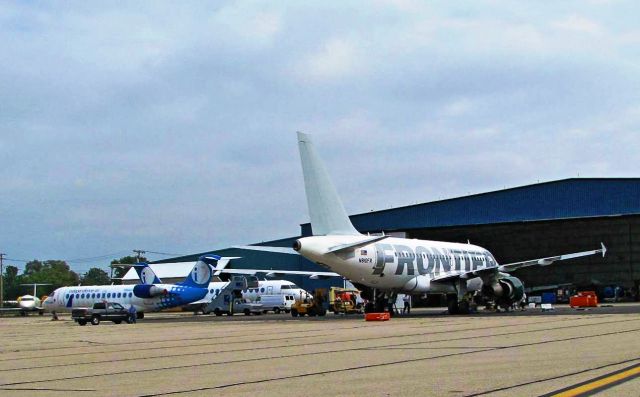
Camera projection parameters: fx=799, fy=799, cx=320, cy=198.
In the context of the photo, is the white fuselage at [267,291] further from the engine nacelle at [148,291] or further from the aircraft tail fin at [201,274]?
the engine nacelle at [148,291]

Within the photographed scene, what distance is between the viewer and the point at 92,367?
16859mm

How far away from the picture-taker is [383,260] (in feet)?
134

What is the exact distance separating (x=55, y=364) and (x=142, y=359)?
192 centimetres

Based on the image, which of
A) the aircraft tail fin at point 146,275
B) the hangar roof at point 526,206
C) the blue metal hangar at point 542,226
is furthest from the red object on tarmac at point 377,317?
the hangar roof at point 526,206

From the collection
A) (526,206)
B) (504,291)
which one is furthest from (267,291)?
(504,291)

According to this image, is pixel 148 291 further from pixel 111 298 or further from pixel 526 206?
pixel 526 206

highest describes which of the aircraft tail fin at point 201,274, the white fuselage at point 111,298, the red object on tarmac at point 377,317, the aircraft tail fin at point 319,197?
the aircraft tail fin at point 319,197

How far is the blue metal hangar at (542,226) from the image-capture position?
70688 millimetres

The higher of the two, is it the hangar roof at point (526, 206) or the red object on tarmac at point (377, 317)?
the hangar roof at point (526, 206)

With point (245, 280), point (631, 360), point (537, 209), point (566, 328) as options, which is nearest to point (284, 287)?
point (245, 280)

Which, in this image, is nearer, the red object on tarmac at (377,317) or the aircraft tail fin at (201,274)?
the red object on tarmac at (377,317)

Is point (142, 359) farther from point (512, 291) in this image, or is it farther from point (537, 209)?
point (537, 209)

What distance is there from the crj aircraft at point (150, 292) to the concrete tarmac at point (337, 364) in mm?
35312

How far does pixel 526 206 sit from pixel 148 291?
34.9 meters
